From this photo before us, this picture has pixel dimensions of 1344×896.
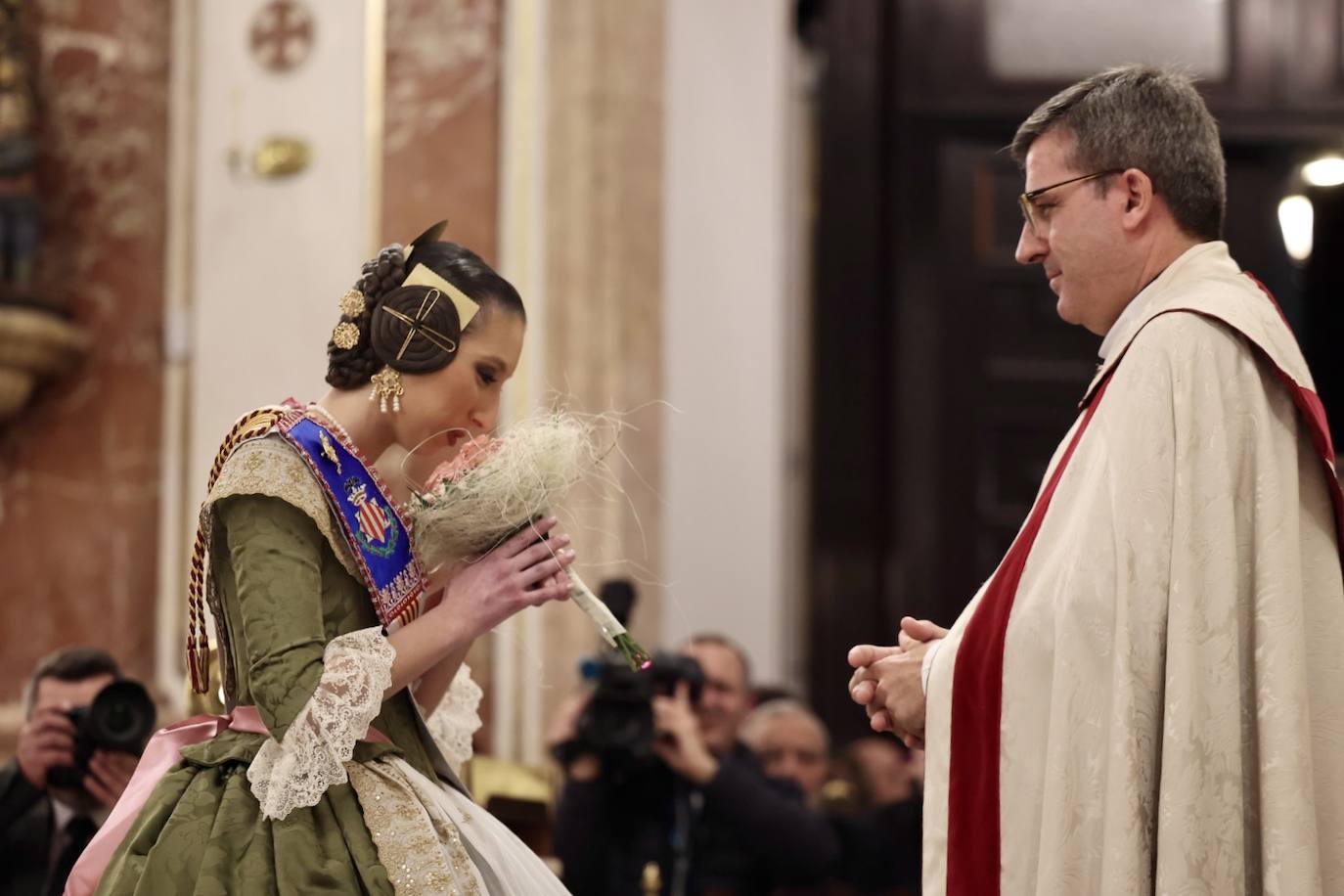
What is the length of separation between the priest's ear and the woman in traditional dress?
3.11 feet

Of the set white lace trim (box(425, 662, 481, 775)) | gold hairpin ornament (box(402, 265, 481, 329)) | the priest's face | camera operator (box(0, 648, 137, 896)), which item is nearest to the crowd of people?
camera operator (box(0, 648, 137, 896))

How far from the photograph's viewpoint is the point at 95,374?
634cm

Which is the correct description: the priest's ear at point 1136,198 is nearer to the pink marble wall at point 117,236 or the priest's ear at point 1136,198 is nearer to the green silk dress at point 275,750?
the green silk dress at point 275,750

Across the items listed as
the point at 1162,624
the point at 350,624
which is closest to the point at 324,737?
the point at 350,624

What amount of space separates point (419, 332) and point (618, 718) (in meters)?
1.62

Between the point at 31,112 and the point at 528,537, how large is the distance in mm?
3985

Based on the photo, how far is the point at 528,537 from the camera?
286cm

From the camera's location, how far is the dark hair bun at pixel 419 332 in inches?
115

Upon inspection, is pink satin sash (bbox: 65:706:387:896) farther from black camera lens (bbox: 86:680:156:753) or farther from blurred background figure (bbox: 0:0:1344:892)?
blurred background figure (bbox: 0:0:1344:892)

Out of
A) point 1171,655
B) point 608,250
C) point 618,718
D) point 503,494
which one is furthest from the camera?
point 608,250

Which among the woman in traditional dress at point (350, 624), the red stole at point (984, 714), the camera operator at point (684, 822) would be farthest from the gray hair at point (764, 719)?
the red stole at point (984, 714)

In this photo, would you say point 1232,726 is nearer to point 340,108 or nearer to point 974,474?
point 340,108

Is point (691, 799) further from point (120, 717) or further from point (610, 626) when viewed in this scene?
point (610, 626)

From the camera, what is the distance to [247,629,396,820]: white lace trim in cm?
266
